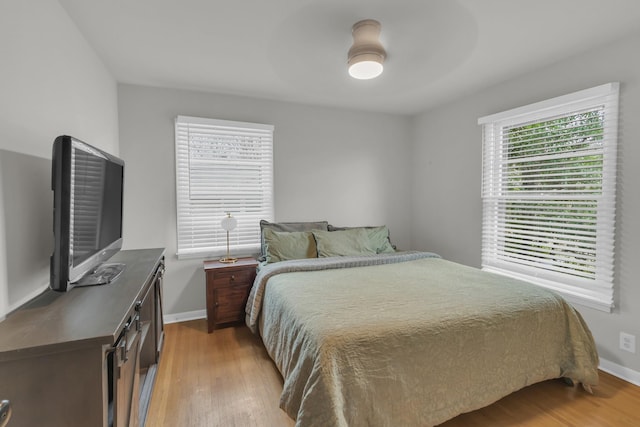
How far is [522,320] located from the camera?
1.85m

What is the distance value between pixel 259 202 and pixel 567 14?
298cm

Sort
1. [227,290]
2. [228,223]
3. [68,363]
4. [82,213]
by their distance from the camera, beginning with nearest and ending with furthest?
[68,363] < [82,213] < [227,290] < [228,223]

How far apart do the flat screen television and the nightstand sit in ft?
3.44

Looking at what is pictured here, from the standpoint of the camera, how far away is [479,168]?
3326 mm

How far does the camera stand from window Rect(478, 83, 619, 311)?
7.57 feet

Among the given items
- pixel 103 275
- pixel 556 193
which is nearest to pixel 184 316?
pixel 103 275

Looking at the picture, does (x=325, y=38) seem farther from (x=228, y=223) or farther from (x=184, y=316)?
(x=184, y=316)

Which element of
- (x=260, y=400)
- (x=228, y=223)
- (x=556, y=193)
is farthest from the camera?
(x=228, y=223)

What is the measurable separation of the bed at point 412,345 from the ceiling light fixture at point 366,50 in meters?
1.58

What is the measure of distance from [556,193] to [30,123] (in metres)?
3.62

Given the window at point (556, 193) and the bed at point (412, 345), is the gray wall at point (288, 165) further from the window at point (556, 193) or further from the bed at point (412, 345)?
the bed at point (412, 345)

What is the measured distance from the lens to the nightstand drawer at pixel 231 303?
9.67ft

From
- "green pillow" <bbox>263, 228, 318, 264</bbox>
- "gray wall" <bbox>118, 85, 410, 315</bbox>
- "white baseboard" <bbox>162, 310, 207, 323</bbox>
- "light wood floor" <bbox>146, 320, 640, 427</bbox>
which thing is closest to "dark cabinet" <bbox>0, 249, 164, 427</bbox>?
"light wood floor" <bbox>146, 320, 640, 427</bbox>

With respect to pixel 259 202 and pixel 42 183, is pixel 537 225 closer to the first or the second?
pixel 259 202
